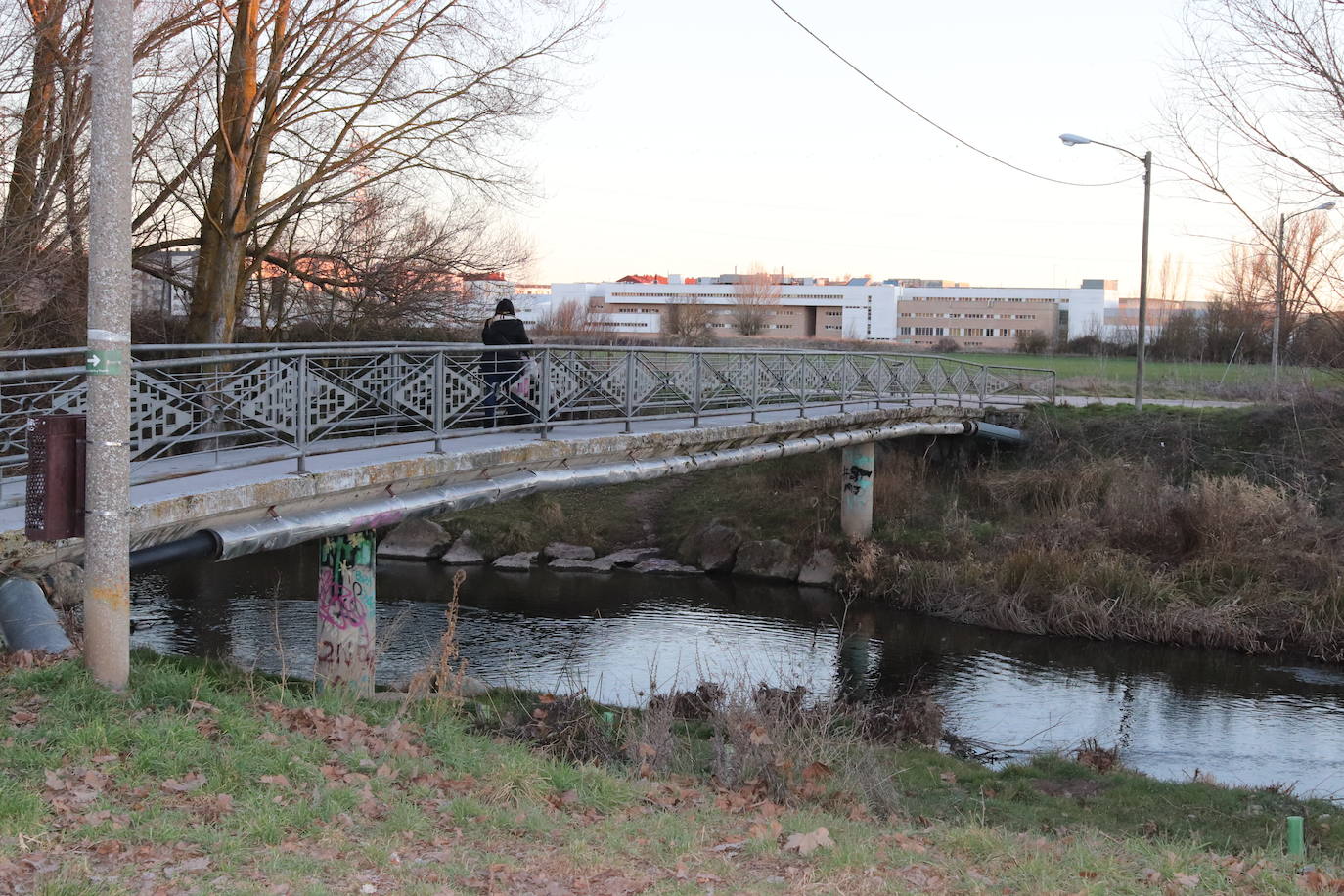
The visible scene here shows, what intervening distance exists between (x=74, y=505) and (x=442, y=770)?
264cm

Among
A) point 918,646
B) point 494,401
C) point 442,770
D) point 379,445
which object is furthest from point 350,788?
point 918,646

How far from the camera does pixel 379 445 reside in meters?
12.3

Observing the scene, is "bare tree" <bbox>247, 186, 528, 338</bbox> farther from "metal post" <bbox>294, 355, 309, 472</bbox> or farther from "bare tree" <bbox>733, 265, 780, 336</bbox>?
"bare tree" <bbox>733, 265, 780, 336</bbox>

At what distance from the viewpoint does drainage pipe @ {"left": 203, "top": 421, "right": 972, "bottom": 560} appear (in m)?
9.84

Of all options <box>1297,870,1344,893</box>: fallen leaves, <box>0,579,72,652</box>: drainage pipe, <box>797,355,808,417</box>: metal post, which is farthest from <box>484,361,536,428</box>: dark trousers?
<box>1297,870,1344,893</box>: fallen leaves

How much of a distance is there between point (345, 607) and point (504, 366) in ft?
10.9

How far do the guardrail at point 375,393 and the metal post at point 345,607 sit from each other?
3.82 feet

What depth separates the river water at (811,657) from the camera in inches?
592

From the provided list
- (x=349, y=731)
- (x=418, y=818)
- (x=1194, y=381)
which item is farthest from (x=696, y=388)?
(x=1194, y=381)

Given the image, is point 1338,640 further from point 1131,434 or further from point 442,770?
point 442,770

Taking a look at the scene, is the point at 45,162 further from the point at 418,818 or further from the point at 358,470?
the point at 418,818

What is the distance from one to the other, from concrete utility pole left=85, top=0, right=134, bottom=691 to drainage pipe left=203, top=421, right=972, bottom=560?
7.88 ft

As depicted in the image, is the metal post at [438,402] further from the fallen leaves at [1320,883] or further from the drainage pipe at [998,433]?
the drainage pipe at [998,433]

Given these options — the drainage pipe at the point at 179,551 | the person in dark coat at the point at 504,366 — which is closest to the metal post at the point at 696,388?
the person in dark coat at the point at 504,366
